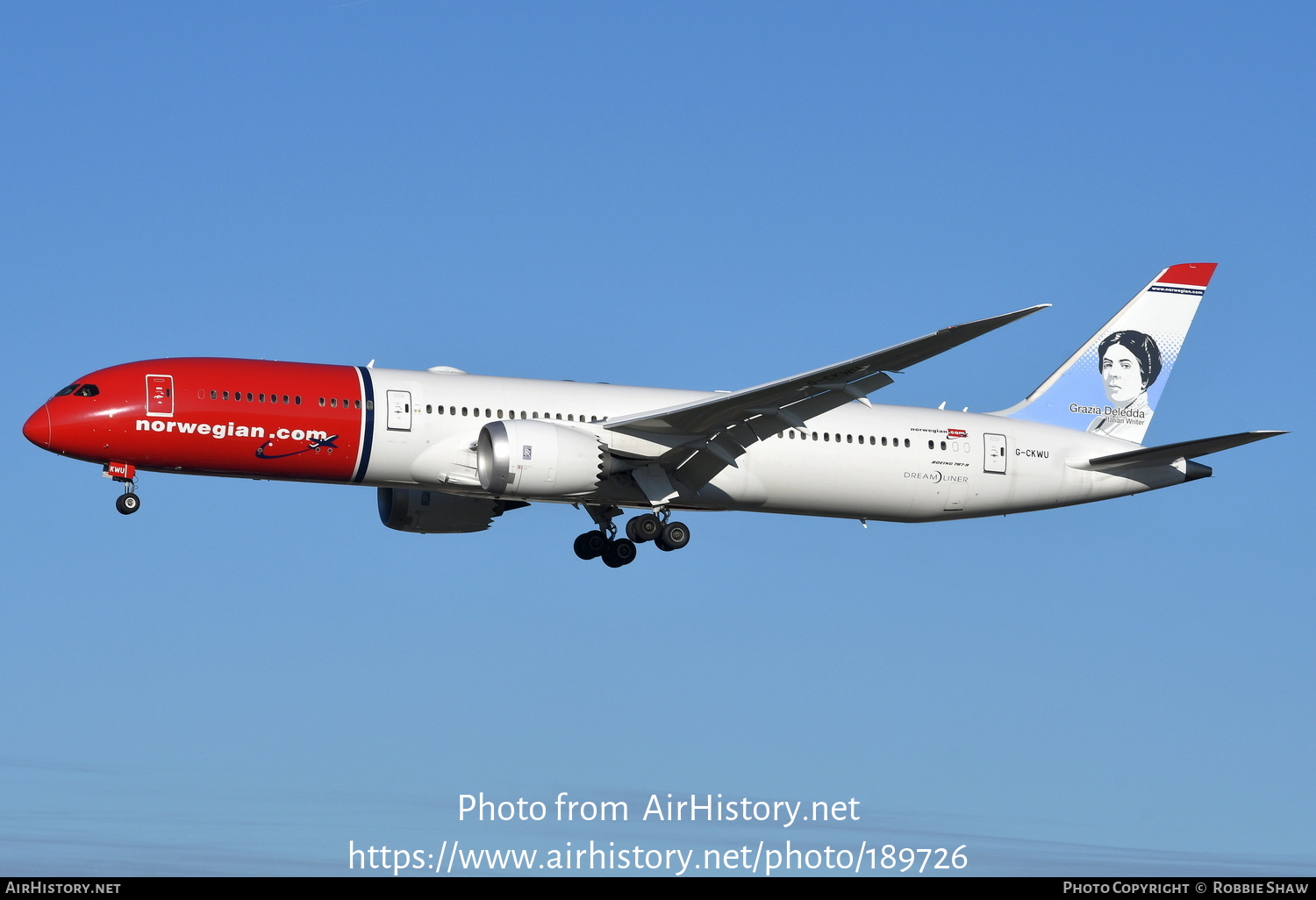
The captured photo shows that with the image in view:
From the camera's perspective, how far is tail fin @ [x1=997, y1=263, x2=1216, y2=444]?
46.3 metres

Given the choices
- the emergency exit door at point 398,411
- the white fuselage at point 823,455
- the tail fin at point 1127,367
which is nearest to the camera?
the emergency exit door at point 398,411

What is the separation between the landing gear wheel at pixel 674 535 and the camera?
4194cm

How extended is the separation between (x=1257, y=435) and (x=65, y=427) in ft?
87.9

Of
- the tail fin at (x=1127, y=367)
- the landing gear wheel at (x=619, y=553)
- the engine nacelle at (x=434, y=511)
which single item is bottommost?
the landing gear wheel at (x=619, y=553)

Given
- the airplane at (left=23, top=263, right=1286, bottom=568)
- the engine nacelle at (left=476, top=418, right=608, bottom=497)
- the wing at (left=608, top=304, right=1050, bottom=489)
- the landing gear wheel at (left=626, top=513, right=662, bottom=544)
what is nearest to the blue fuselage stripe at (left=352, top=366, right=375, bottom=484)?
the airplane at (left=23, top=263, right=1286, bottom=568)

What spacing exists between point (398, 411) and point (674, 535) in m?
7.91

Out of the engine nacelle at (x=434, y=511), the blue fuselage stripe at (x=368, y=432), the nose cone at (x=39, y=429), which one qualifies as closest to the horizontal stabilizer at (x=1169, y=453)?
the engine nacelle at (x=434, y=511)

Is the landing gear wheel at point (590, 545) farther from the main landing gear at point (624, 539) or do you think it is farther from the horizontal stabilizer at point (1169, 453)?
the horizontal stabilizer at point (1169, 453)

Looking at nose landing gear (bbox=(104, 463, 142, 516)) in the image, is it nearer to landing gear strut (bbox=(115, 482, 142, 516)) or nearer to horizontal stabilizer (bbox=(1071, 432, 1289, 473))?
landing gear strut (bbox=(115, 482, 142, 516))

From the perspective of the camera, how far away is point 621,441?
3953cm

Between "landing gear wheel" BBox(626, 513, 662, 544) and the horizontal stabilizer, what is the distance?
11.4 meters

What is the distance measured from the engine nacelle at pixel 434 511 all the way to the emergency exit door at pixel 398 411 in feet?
18.6

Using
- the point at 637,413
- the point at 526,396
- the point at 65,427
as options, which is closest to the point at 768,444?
the point at 637,413

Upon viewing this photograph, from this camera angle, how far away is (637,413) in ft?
133
